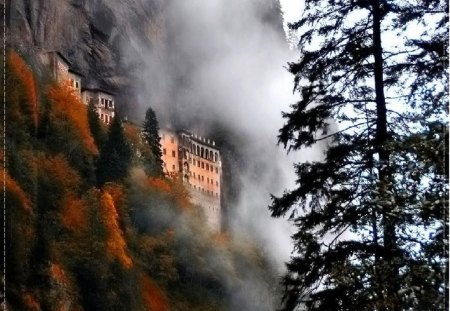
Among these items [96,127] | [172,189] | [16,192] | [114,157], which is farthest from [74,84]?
[16,192]

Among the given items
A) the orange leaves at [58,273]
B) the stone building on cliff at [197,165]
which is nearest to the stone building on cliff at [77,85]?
the stone building on cliff at [197,165]

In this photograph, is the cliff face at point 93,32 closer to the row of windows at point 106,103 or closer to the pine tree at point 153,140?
the row of windows at point 106,103

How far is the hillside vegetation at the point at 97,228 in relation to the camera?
18.5 metres

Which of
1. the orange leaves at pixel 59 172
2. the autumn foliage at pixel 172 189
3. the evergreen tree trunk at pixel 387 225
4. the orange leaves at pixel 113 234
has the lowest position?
the evergreen tree trunk at pixel 387 225

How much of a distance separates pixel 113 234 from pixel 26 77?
5433 mm

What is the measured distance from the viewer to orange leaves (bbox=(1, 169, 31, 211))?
1793cm

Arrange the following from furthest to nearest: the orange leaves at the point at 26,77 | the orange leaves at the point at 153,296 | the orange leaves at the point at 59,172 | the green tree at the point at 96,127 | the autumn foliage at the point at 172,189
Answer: the autumn foliage at the point at 172,189, the green tree at the point at 96,127, the orange leaves at the point at 153,296, the orange leaves at the point at 26,77, the orange leaves at the point at 59,172

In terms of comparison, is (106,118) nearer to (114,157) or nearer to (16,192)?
(114,157)

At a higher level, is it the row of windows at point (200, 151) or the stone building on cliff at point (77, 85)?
the stone building on cliff at point (77, 85)

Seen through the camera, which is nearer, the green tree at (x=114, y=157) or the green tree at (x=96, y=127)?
the green tree at (x=114, y=157)

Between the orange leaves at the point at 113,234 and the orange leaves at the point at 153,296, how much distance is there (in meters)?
1.00

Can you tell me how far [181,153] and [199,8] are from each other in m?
6.95

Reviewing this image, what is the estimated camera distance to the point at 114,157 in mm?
23656

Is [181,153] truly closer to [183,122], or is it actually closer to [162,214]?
[183,122]
